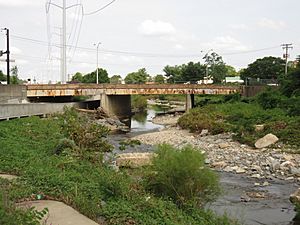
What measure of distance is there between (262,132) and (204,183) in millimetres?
21486

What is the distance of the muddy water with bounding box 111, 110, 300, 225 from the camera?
14.8 meters

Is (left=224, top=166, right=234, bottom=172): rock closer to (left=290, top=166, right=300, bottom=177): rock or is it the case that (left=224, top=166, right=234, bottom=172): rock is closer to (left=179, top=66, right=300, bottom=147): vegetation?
(left=290, top=166, right=300, bottom=177): rock

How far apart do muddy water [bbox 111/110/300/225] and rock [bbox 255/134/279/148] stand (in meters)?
7.89

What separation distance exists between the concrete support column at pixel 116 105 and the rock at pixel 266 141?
102 ft

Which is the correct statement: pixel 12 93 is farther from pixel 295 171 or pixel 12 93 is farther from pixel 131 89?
pixel 295 171

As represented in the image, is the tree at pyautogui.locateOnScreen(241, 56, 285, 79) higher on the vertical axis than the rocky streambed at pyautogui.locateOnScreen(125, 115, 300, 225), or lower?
higher

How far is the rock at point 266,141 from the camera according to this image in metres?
29.5

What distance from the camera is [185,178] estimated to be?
12289 millimetres

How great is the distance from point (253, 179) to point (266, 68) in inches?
3233

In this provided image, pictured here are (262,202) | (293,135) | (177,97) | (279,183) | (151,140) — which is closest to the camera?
(262,202)

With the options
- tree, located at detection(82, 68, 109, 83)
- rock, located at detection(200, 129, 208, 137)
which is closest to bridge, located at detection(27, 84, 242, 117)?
rock, located at detection(200, 129, 208, 137)

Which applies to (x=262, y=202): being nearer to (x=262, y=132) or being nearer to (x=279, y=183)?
(x=279, y=183)

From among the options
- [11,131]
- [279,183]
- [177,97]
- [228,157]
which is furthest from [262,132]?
[177,97]

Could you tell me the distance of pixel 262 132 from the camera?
3266 centimetres
